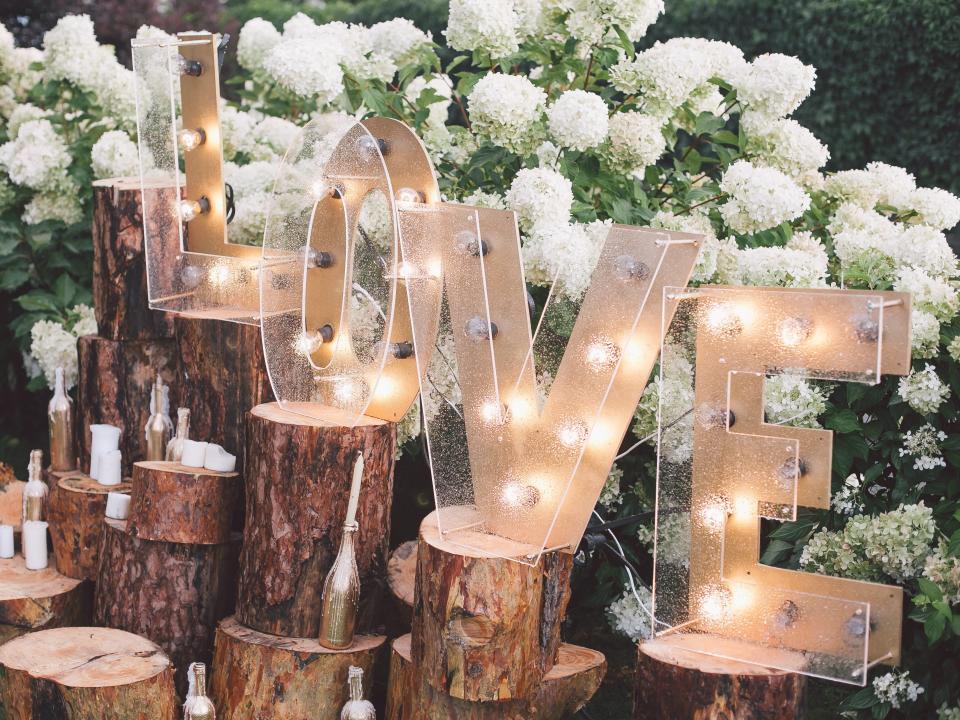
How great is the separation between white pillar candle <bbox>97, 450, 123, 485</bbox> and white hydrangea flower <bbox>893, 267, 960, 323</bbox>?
2.31 m

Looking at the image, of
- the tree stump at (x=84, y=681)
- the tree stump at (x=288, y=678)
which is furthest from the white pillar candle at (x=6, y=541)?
the tree stump at (x=288, y=678)

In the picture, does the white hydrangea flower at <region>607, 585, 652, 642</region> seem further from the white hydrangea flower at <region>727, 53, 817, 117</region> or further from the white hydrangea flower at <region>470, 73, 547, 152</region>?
the white hydrangea flower at <region>727, 53, 817, 117</region>

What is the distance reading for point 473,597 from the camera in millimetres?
2527

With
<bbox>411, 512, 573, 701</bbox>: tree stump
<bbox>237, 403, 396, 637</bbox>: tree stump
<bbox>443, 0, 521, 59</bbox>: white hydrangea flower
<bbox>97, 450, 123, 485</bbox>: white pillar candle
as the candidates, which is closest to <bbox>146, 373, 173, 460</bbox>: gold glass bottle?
<bbox>97, 450, 123, 485</bbox>: white pillar candle

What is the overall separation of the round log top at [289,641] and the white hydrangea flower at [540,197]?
116cm

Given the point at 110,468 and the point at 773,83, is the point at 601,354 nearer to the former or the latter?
the point at 773,83

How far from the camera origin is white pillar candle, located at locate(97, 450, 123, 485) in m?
3.55

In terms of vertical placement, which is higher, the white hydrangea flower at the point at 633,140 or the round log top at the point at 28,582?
the white hydrangea flower at the point at 633,140

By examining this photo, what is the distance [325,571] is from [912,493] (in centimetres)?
144

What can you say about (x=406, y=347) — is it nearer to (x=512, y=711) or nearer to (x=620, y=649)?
(x=512, y=711)

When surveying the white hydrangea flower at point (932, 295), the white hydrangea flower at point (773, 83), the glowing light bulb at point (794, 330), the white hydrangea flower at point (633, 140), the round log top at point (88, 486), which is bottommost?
the round log top at point (88, 486)

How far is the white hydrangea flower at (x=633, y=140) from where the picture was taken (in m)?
3.39

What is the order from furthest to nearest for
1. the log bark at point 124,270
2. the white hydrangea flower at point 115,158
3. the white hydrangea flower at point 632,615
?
1. the white hydrangea flower at point 115,158
2. the log bark at point 124,270
3. the white hydrangea flower at point 632,615

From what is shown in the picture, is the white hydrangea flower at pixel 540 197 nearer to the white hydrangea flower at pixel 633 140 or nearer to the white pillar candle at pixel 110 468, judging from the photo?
the white hydrangea flower at pixel 633 140
